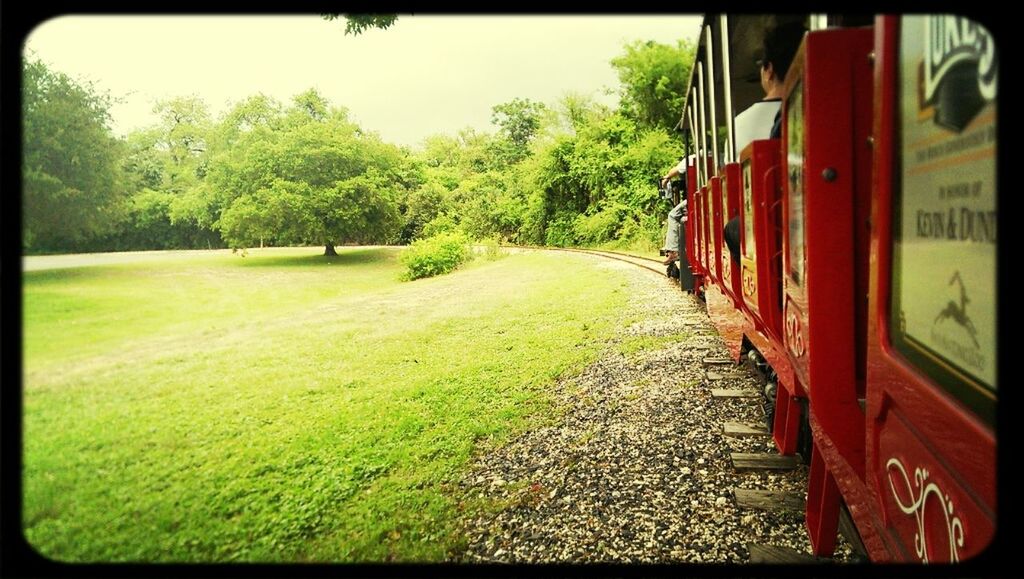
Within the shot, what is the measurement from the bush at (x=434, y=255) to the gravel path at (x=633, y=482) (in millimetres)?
3510

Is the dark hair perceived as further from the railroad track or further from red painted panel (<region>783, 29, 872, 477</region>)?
the railroad track

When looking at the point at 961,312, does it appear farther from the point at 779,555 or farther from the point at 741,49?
the point at 741,49

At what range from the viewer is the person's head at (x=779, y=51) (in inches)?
97.7

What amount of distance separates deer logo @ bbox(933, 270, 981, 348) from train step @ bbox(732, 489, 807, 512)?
2.38 meters

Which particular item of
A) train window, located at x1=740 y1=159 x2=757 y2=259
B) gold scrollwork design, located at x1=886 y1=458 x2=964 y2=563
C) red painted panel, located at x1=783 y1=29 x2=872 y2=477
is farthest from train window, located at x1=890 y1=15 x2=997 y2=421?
train window, located at x1=740 y1=159 x2=757 y2=259

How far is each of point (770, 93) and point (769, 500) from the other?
6.89ft

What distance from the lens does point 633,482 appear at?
3.52 meters

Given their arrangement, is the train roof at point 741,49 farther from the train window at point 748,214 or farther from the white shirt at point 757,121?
the train window at point 748,214

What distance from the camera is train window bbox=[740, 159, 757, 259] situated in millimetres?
2754

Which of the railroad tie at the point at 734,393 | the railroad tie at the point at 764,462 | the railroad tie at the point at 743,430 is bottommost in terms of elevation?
the railroad tie at the point at 764,462

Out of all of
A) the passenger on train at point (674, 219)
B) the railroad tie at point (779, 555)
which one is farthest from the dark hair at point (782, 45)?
the passenger on train at point (674, 219)

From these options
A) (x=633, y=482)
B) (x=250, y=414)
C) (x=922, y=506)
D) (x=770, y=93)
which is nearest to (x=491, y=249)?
(x=250, y=414)

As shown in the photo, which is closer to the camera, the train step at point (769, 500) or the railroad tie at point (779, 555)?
the railroad tie at point (779, 555)

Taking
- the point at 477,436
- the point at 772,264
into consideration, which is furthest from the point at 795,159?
the point at 477,436
